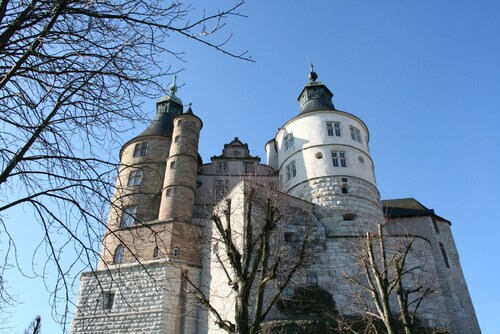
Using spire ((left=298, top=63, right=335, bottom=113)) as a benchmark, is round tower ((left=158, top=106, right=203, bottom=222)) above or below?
→ below

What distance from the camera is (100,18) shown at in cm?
493

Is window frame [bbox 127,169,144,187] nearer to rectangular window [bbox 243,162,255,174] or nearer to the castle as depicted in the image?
the castle

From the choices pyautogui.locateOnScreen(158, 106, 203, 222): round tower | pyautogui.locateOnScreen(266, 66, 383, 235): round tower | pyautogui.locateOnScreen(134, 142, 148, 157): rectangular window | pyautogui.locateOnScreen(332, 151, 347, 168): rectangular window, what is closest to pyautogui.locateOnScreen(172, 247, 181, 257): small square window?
pyautogui.locateOnScreen(158, 106, 203, 222): round tower

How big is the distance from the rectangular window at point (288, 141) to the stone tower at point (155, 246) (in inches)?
241

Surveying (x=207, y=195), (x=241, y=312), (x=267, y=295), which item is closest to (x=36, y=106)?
(x=241, y=312)

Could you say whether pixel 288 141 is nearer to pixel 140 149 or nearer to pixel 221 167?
pixel 221 167

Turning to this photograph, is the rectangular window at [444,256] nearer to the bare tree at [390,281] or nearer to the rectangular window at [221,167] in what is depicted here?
the bare tree at [390,281]

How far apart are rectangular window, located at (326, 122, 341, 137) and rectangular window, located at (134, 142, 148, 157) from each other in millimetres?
12328

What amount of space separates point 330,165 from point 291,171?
9.46 ft

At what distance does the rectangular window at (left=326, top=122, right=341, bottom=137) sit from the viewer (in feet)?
91.1

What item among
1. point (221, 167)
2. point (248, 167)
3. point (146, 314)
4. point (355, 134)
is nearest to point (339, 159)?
point (355, 134)

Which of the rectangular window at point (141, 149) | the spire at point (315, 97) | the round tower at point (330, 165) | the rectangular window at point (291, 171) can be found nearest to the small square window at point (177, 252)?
the round tower at point (330, 165)

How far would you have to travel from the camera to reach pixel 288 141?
96.8 feet

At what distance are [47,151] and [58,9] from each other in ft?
5.89
